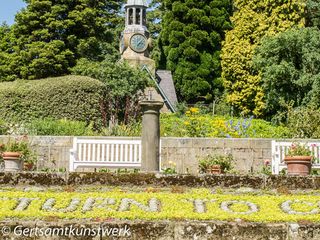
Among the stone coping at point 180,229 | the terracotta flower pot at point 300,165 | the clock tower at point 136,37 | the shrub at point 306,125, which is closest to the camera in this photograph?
the stone coping at point 180,229

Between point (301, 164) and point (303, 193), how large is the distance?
2480 mm

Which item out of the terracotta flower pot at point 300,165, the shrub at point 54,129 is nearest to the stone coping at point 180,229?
the terracotta flower pot at point 300,165

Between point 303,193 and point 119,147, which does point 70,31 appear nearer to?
point 119,147

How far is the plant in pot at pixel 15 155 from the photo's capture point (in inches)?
452

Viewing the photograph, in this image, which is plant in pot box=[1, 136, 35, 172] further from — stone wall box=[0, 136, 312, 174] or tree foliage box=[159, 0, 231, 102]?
tree foliage box=[159, 0, 231, 102]

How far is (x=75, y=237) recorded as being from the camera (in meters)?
6.40

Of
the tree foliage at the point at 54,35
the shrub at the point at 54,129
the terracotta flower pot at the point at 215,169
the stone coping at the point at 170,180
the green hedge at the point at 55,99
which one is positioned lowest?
the stone coping at the point at 170,180

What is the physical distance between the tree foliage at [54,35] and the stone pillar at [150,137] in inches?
722

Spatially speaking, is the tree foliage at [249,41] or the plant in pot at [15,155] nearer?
the plant in pot at [15,155]

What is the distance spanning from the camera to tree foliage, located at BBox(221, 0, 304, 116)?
3150 centimetres

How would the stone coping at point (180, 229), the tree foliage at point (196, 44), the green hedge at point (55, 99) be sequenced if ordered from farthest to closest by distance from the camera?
1. the tree foliage at point (196, 44)
2. the green hedge at point (55, 99)
3. the stone coping at point (180, 229)

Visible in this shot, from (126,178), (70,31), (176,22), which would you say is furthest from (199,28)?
(126,178)

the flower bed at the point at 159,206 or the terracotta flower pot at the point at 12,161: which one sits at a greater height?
the terracotta flower pot at the point at 12,161

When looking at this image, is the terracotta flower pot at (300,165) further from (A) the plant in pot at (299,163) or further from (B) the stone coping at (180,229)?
(B) the stone coping at (180,229)
